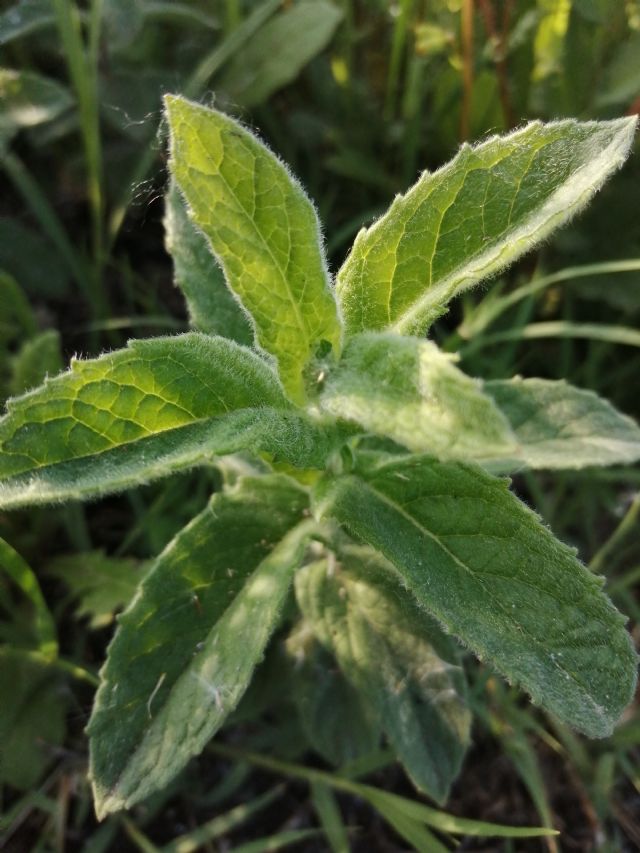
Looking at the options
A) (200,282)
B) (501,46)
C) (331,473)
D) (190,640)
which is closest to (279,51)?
(501,46)

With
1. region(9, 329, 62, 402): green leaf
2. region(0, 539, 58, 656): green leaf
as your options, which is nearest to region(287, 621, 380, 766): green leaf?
region(0, 539, 58, 656): green leaf

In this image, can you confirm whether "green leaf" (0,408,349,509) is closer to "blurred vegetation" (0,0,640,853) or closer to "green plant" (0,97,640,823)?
"green plant" (0,97,640,823)

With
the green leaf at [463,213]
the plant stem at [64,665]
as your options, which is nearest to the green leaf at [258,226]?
the green leaf at [463,213]

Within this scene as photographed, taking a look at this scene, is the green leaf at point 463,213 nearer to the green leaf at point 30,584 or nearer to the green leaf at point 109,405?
the green leaf at point 109,405

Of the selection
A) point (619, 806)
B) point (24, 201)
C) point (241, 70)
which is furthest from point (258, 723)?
point (241, 70)

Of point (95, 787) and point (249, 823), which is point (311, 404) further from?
point (249, 823)

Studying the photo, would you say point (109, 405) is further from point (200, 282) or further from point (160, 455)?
point (200, 282)

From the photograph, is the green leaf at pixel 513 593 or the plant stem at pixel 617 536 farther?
the plant stem at pixel 617 536
